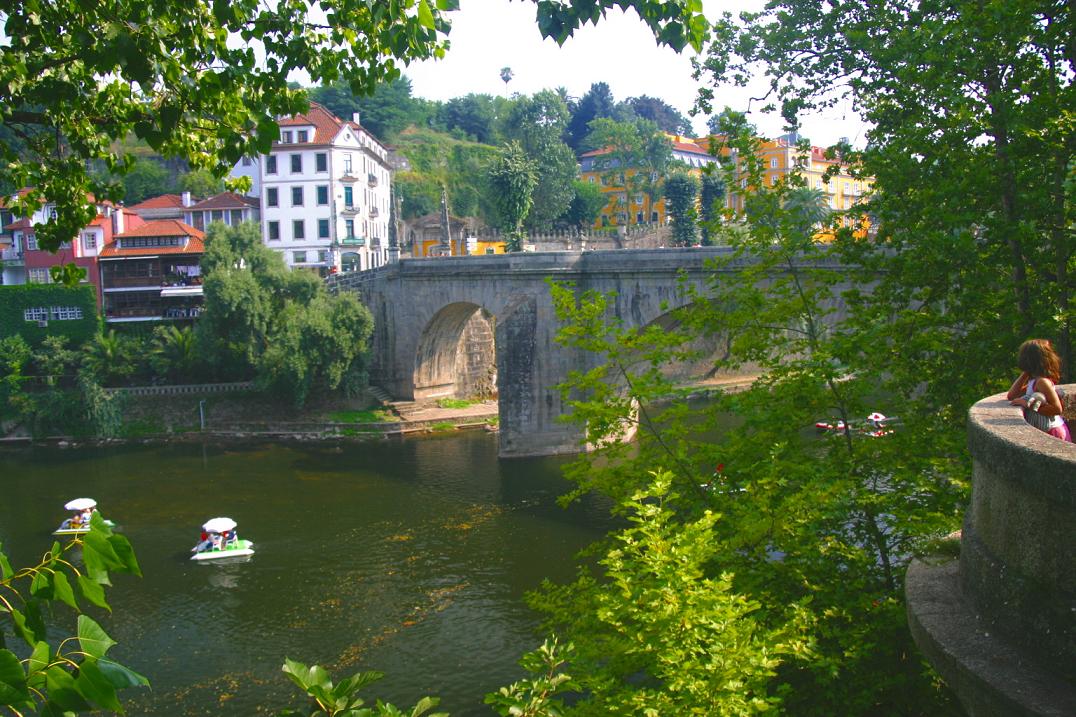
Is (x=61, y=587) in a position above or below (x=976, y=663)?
above

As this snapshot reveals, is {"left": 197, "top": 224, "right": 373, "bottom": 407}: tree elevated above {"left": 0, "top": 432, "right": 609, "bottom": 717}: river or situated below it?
above

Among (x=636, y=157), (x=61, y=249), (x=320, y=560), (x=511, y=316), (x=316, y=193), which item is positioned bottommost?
(x=320, y=560)

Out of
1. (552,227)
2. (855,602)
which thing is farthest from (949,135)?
(552,227)

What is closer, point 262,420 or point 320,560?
point 320,560

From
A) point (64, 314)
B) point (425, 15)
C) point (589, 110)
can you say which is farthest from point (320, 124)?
point (425, 15)

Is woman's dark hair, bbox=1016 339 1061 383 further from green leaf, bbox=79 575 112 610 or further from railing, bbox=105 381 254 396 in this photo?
railing, bbox=105 381 254 396

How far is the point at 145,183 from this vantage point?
7575 centimetres

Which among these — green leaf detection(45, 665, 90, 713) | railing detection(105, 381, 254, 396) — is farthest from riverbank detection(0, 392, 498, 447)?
green leaf detection(45, 665, 90, 713)

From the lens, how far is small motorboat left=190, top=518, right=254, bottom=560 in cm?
2478

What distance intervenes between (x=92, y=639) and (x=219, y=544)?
2312cm

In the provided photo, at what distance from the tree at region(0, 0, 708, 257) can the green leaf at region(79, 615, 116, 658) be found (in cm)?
386

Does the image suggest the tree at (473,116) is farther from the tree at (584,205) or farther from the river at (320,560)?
the river at (320,560)

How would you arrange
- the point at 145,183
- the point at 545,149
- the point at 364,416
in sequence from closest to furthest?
the point at 364,416 < the point at 545,149 < the point at 145,183

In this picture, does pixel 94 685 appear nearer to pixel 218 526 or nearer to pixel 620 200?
pixel 218 526
